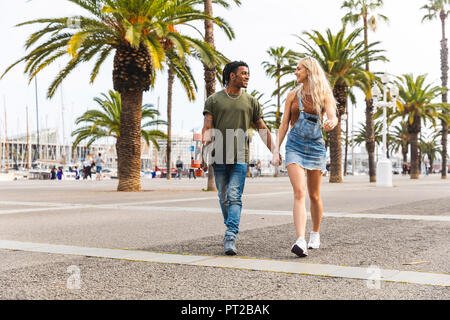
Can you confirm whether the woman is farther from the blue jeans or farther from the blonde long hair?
the blue jeans

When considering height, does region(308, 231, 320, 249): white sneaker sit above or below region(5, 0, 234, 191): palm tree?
below

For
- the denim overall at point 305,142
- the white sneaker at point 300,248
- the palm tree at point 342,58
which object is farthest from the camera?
the palm tree at point 342,58

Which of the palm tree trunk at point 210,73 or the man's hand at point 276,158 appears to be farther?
the palm tree trunk at point 210,73

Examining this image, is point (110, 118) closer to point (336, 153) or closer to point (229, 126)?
point (336, 153)

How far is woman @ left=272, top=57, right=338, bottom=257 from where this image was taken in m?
4.89

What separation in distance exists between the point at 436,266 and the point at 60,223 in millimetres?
5758

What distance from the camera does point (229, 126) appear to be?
16.7 ft

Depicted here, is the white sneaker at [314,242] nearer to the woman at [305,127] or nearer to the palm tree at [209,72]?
the woman at [305,127]

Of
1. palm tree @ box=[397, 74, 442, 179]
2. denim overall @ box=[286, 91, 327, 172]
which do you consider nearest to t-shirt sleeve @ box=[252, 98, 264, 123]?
denim overall @ box=[286, 91, 327, 172]

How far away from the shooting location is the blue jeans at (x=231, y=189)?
16.6ft

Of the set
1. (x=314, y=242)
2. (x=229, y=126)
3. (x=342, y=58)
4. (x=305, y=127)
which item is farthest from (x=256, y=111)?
(x=342, y=58)

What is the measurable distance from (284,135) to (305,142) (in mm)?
230

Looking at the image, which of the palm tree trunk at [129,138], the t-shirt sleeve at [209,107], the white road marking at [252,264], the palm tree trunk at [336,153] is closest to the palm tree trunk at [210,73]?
the palm tree trunk at [129,138]
